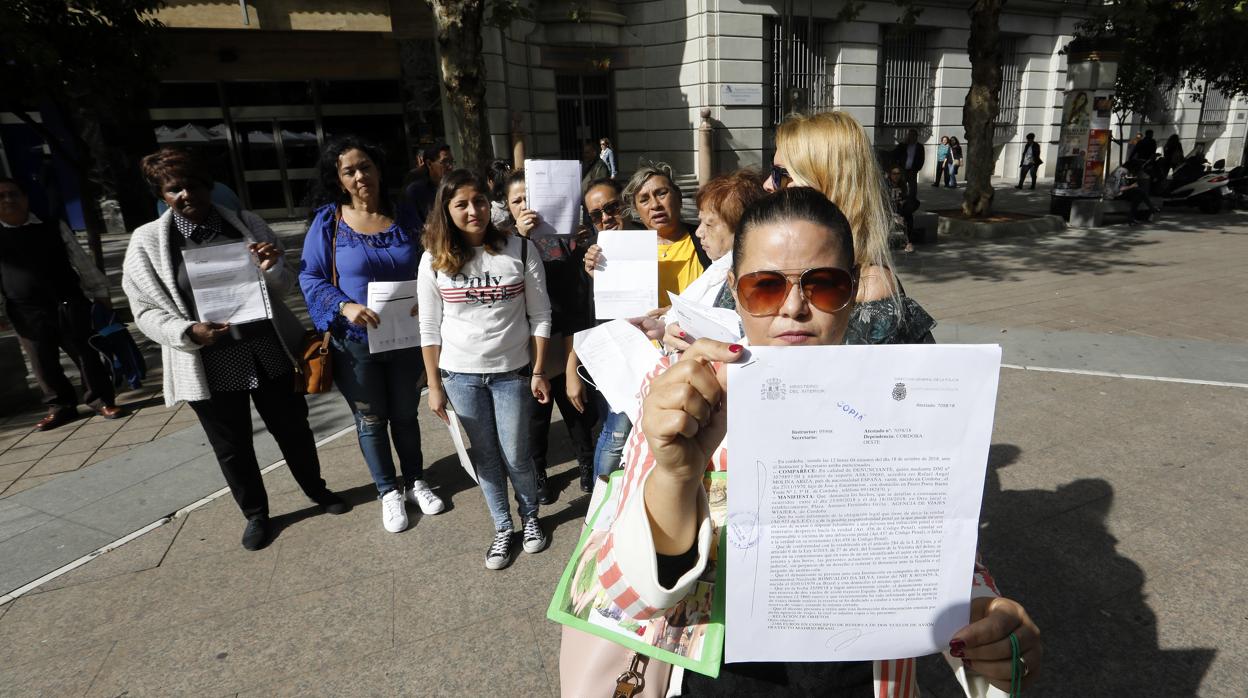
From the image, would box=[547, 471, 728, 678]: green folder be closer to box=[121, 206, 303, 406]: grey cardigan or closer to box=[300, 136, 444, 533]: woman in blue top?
box=[300, 136, 444, 533]: woman in blue top

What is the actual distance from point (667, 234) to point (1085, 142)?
547 inches

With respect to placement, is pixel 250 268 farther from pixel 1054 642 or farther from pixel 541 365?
pixel 1054 642

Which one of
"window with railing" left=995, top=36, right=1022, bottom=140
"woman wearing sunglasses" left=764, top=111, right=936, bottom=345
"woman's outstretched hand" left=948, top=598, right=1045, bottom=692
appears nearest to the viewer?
"woman's outstretched hand" left=948, top=598, right=1045, bottom=692

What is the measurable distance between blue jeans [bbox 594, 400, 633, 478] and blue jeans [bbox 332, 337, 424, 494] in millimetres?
1182

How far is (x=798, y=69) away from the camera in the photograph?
19.6 m

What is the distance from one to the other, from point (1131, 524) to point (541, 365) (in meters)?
3.11

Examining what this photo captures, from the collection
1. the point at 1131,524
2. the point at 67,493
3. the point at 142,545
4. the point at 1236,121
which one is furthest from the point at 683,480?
the point at 1236,121

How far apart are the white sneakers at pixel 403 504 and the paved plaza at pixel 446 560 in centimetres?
9

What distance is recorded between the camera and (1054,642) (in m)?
2.68

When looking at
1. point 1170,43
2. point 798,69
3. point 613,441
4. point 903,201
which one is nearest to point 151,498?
point 613,441

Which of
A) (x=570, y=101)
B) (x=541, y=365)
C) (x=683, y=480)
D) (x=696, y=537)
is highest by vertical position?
(x=570, y=101)

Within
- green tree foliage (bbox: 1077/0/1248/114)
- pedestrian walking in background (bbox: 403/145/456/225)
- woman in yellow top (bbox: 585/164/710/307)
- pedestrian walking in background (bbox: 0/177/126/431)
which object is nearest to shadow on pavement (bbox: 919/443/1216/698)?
woman in yellow top (bbox: 585/164/710/307)

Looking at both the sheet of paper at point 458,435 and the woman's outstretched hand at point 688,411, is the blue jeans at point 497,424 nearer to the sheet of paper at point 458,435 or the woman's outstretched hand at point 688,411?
the sheet of paper at point 458,435

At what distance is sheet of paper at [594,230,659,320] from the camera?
3252 millimetres
